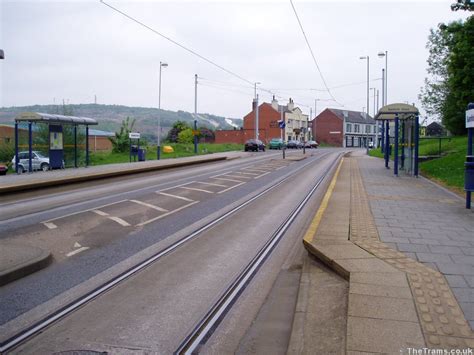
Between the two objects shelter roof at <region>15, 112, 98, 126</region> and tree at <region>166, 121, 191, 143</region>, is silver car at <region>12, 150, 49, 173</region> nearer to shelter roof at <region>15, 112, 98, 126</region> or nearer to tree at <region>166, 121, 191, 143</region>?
shelter roof at <region>15, 112, 98, 126</region>

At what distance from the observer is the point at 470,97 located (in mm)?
19203

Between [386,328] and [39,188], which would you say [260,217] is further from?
[39,188]

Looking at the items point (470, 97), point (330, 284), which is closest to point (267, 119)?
point (470, 97)

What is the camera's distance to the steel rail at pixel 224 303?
4414 millimetres

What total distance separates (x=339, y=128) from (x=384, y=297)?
105m

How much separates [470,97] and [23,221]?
16.7 metres

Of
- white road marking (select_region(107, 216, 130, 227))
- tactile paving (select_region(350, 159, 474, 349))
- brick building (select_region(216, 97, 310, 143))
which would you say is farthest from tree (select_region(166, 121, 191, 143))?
tactile paving (select_region(350, 159, 474, 349))

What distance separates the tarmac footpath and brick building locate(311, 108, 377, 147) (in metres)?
101

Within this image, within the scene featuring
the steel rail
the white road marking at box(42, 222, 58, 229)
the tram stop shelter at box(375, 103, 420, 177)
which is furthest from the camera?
the tram stop shelter at box(375, 103, 420, 177)

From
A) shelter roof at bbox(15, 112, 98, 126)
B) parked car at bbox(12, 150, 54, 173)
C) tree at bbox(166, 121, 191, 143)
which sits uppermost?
tree at bbox(166, 121, 191, 143)

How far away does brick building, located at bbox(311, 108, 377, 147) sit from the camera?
107812mm

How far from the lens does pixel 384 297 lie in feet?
16.4

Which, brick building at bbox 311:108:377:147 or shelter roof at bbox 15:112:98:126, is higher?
brick building at bbox 311:108:377:147

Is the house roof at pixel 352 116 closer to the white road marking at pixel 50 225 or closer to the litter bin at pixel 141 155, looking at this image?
the litter bin at pixel 141 155
